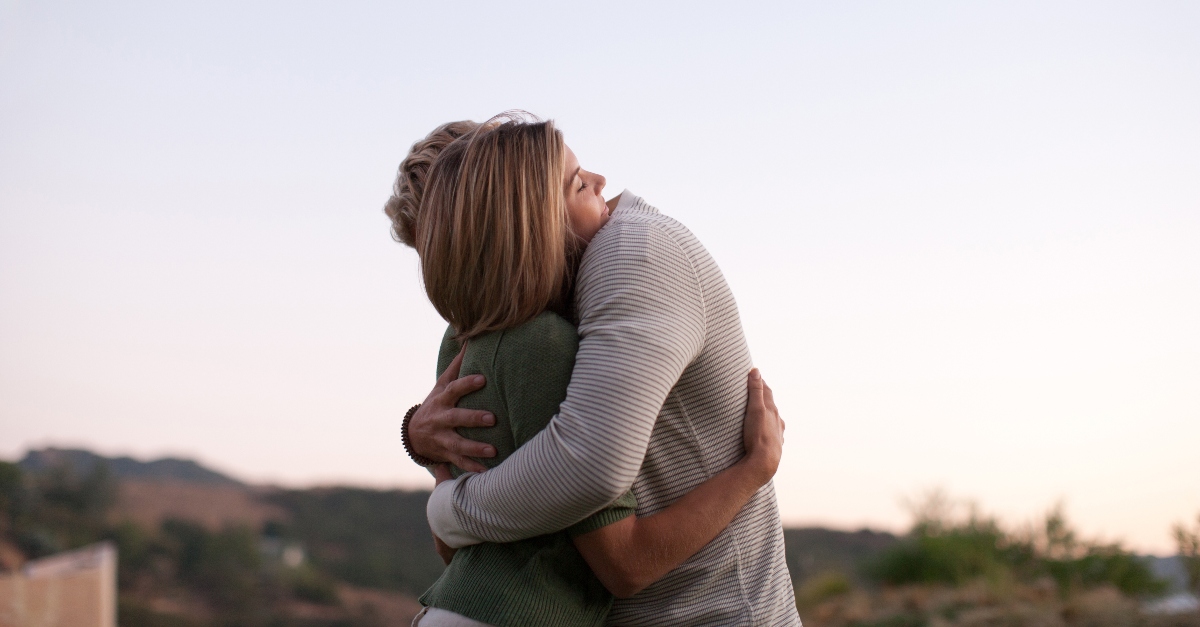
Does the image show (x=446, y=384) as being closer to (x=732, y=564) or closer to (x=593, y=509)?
(x=593, y=509)

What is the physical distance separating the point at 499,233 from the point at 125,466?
36301 millimetres

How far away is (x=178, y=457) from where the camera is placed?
3612 cm

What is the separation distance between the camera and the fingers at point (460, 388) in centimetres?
170

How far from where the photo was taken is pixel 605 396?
1.47m

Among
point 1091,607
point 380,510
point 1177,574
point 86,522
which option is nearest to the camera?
point 1091,607

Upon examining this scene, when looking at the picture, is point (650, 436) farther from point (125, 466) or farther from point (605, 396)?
point (125, 466)

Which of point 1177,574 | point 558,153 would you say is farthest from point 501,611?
point 1177,574

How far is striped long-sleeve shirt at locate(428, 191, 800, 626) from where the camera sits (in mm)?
1473

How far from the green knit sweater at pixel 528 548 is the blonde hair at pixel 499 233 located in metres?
0.06

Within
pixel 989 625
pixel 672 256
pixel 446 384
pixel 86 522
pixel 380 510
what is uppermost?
pixel 672 256

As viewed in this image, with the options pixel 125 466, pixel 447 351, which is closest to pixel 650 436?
pixel 447 351

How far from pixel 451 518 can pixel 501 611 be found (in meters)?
0.19

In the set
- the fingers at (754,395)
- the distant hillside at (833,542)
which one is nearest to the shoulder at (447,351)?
the fingers at (754,395)

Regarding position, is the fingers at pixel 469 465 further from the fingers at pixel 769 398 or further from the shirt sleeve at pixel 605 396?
the fingers at pixel 769 398
